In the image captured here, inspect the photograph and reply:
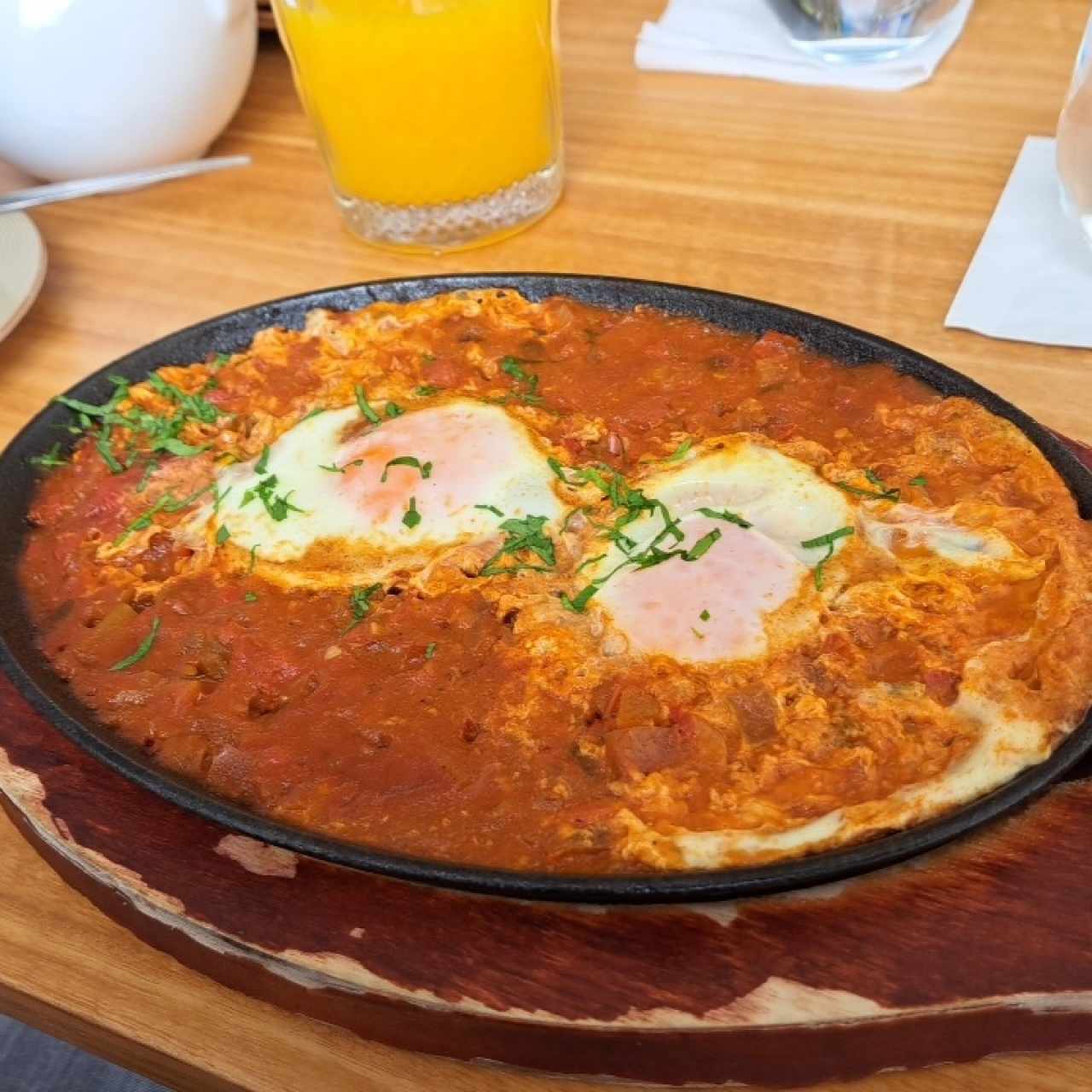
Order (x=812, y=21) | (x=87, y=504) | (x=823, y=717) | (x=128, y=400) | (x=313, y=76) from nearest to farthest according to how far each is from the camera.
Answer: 1. (x=823, y=717)
2. (x=87, y=504)
3. (x=128, y=400)
4. (x=313, y=76)
5. (x=812, y=21)

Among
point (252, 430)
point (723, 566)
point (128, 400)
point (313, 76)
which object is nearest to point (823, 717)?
point (723, 566)

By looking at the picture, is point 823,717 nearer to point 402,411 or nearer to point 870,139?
point 402,411

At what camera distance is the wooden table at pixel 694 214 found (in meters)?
2.03

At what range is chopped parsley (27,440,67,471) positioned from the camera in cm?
159

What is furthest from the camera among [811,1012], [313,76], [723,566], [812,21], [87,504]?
[812,21]

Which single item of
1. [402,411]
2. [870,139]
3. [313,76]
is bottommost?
[870,139]

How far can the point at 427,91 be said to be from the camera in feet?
6.56

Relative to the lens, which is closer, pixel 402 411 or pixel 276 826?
pixel 276 826

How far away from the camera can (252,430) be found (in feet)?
5.25

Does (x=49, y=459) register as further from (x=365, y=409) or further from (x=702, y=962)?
(x=702, y=962)

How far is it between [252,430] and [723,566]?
71 centimetres

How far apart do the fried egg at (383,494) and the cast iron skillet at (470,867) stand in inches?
11.0

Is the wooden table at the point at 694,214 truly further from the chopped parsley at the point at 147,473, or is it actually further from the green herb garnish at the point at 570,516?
the green herb garnish at the point at 570,516

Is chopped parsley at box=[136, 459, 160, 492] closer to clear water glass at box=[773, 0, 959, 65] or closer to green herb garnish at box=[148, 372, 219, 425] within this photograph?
green herb garnish at box=[148, 372, 219, 425]
